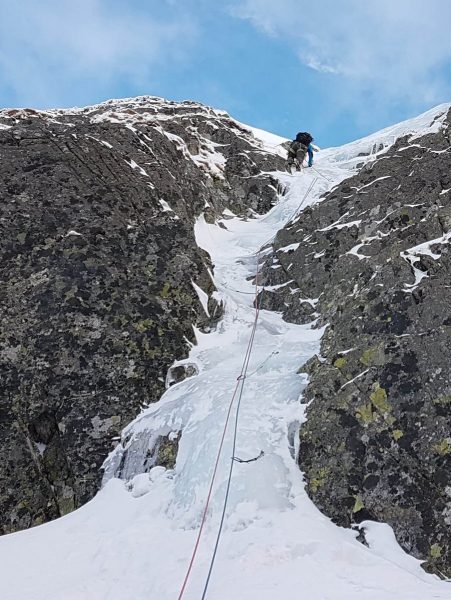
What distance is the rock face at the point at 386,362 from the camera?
24.6ft

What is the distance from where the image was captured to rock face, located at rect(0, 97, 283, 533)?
33.0 ft

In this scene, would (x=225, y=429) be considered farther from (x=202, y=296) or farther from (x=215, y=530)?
(x=202, y=296)

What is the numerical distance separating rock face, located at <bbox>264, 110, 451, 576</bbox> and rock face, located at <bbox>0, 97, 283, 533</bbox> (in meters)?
3.18

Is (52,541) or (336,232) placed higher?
(336,232)

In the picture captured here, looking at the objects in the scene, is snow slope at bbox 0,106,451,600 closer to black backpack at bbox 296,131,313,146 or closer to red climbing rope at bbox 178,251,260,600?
red climbing rope at bbox 178,251,260,600

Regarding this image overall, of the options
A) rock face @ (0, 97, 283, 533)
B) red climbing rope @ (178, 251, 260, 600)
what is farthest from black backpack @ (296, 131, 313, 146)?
red climbing rope @ (178, 251, 260, 600)

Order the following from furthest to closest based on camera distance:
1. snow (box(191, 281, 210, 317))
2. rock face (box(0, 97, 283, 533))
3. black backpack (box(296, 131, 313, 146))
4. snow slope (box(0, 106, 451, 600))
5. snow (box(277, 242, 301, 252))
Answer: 1. black backpack (box(296, 131, 313, 146))
2. snow (box(277, 242, 301, 252))
3. snow (box(191, 281, 210, 317))
4. rock face (box(0, 97, 283, 533))
5. snow slope (box(0, 106, 451, 600))

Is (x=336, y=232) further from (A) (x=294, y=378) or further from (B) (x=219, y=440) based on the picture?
(B) (x=219, y=440)

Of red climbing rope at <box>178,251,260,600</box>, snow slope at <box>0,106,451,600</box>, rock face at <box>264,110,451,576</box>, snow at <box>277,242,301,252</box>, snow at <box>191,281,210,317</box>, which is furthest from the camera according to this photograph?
snow at <box>277,242,301,252</box>

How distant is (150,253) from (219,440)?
6.96 meters

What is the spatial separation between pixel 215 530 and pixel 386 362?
4.32m

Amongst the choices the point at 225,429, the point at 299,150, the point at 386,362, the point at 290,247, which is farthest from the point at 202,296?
the point at 299,150

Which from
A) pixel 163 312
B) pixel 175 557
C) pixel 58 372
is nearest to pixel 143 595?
pixel 175 557

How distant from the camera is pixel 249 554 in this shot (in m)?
6.94
